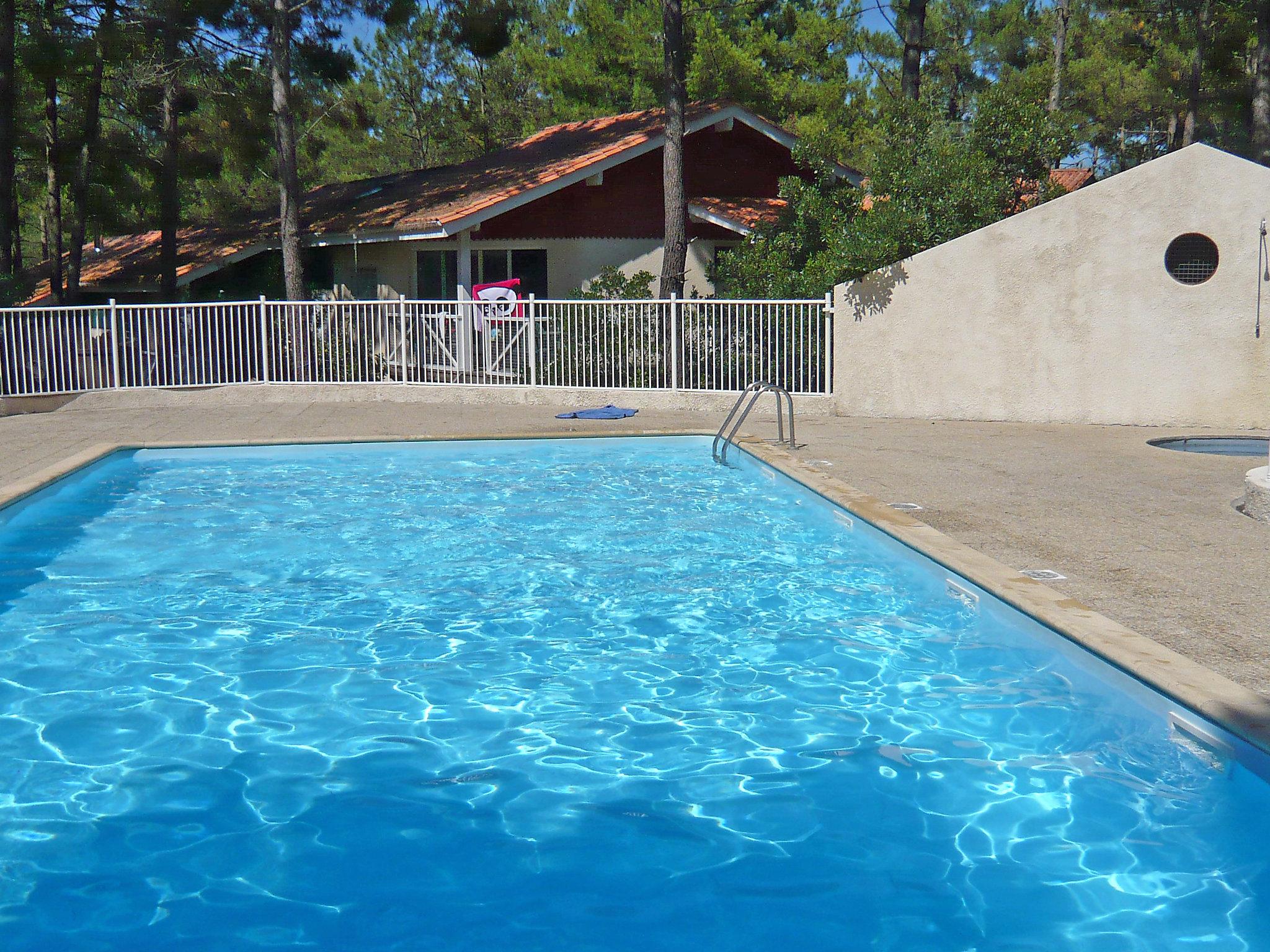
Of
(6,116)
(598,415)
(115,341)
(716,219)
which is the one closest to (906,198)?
(598,415)

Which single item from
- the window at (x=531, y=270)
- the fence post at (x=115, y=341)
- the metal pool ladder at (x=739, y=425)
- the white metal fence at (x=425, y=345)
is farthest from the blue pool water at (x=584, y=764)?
the window at (x=531, y=270)

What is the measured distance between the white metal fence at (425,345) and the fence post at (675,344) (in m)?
0.02

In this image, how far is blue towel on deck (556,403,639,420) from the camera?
640 inches

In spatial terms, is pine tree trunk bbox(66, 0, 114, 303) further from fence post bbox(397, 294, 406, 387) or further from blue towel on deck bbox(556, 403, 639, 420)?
blue towel on deck bbox(556, 403, 639, 420)

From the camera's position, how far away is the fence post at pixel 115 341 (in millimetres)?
17609

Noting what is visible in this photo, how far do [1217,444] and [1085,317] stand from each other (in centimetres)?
235

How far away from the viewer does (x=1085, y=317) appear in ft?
48.7

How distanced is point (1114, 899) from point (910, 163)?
49.5 ft

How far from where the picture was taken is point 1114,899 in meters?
4.29

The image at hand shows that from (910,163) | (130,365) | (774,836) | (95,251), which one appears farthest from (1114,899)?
(95,251)

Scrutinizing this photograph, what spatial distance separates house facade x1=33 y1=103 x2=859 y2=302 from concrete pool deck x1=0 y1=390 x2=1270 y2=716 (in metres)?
6.04

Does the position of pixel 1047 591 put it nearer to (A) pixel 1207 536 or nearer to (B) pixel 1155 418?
(A) pixel 1207 536

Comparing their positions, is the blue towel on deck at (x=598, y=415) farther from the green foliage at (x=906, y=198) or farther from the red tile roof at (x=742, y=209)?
the red tile roof at (x=742, y=209)

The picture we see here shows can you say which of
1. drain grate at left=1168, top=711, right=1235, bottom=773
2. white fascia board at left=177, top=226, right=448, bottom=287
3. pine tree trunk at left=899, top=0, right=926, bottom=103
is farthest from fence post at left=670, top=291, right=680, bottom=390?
drain grate at left=1168, top=711, right=1235, bottom=773
